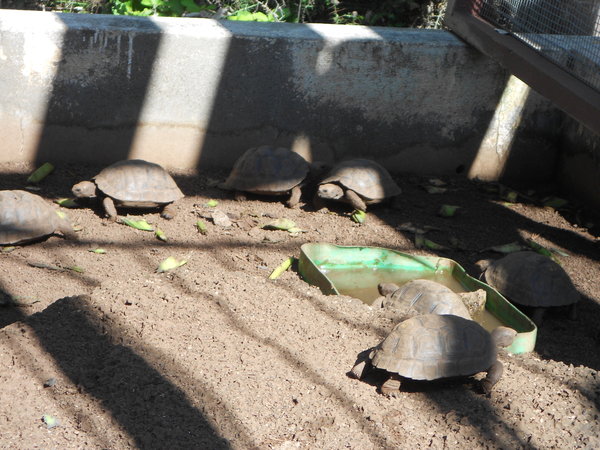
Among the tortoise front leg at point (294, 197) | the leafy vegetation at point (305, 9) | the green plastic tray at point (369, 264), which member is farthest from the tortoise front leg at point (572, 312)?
the leafy vegetation at point (305, 9)

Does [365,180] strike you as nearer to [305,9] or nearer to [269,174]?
[269,174]

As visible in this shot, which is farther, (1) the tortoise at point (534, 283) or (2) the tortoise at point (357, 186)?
(2) the tortoise at point (357, 186)

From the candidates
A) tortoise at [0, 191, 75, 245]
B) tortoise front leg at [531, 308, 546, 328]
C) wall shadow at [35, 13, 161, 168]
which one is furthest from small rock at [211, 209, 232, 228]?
tortoise front leg at [531, 308, 546, 328]

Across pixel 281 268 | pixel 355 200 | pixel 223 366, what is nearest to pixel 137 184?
pixel 281 268

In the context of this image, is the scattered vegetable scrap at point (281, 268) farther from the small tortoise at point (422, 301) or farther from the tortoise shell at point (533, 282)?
the tortoise shell at point (533, 282)

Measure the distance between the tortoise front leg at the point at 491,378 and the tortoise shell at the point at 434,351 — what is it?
1.1 inches

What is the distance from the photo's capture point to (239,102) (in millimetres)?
6617

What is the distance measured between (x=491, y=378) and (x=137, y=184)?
3077mm

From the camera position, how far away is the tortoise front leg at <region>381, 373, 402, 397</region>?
3.74m

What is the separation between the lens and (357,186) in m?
6.21

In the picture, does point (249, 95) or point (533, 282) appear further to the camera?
point (249, 95)

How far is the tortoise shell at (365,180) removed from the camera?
6.20 m

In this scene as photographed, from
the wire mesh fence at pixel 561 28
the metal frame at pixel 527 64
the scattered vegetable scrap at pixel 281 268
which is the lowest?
the scattered vegetable scrap at pixel 281 268

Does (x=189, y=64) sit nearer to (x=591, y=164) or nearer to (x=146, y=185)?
(x=146, y=185)
